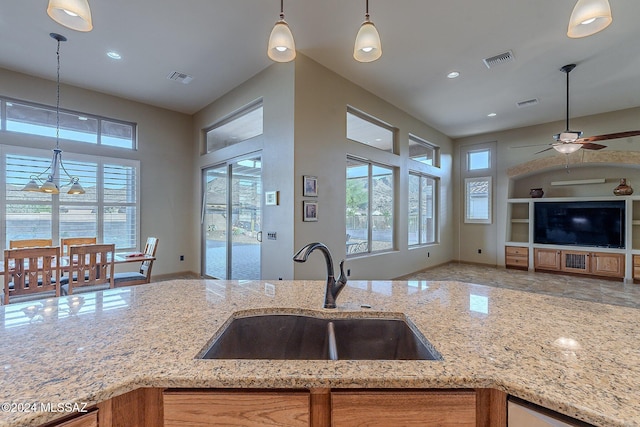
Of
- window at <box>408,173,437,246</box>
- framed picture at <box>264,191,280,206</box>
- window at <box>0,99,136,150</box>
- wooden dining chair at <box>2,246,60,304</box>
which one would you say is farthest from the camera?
window at <box>408,173,437,246</box>

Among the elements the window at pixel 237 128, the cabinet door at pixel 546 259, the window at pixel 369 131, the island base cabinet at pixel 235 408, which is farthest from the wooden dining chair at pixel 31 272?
the cabinet door at pixel 546 259

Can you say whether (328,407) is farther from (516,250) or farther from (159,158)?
(516,250)

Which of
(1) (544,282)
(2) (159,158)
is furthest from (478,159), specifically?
(2) (159,158)

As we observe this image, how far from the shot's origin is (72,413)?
0.65 m

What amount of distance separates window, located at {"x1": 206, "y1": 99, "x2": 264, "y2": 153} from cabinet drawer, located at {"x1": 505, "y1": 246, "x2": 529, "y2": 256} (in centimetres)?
623

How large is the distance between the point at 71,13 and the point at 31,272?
9.08 feet

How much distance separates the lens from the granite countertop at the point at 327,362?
675mm

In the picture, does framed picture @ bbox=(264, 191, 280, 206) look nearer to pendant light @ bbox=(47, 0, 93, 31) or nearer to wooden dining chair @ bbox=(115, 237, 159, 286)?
wooden dining chair @ bbox=(115, 237, 159, 286)

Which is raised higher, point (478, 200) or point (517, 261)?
point (478, 200)

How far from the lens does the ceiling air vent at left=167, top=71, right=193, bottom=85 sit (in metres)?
4.22

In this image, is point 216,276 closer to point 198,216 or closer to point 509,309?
point 198,216

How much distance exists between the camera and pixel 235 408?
29.2 inches

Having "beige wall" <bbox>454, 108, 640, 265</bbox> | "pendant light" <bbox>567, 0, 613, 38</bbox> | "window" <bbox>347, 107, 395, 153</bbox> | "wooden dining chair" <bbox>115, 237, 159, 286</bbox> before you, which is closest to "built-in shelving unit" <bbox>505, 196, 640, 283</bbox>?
"beige wall" <bbox>454, 108, 640, 265</bbox>

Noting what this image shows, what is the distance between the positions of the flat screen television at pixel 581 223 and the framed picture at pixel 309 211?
556cm
